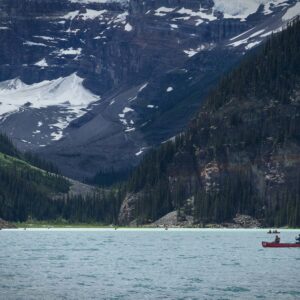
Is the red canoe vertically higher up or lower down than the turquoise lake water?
higher up

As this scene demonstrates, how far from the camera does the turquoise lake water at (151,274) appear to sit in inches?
4658

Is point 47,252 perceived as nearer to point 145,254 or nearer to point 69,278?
point 145,254

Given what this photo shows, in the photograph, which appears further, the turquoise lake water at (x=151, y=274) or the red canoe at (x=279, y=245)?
the red canoe at (x=279, y=245)

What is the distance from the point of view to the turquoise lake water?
118312 mm

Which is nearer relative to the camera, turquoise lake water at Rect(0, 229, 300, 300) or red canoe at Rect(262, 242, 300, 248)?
turquoise lake water at Rect(0, 229, 300, 300)

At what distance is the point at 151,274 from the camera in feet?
454

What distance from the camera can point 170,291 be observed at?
120750 mm

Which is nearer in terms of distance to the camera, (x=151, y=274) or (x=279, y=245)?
(x=151, y=274)

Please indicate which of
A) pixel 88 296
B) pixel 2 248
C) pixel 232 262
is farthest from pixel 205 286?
pixel 2 248

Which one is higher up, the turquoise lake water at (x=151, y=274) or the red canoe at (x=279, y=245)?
the red canoe at (x=279, y=245)

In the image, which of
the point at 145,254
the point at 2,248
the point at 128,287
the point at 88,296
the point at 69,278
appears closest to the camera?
the point at 88,296

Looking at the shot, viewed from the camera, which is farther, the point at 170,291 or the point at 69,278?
the point at 69,278

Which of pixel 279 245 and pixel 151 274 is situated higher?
pixel 279 245

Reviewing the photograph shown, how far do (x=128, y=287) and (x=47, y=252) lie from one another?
204 feet
